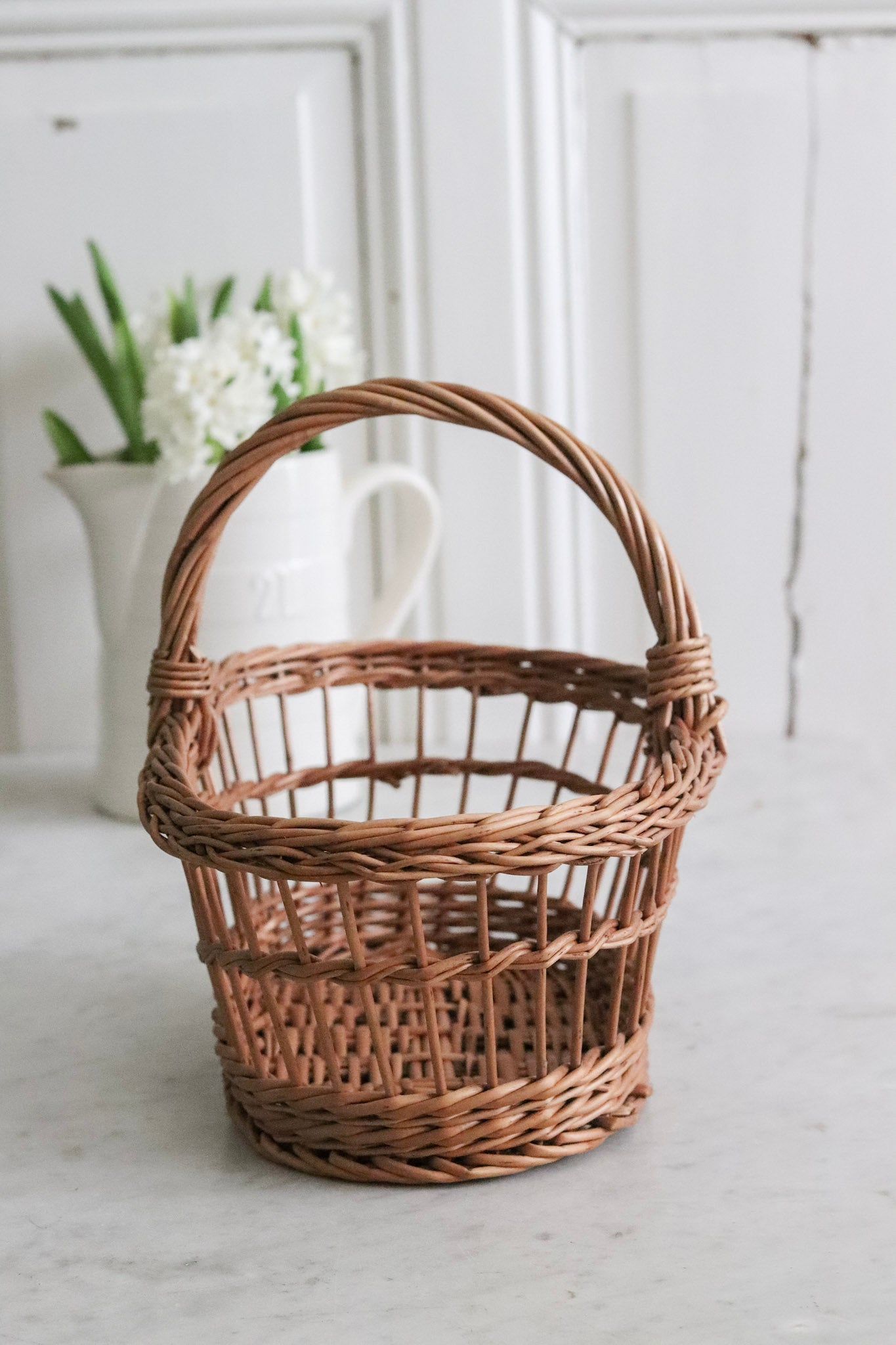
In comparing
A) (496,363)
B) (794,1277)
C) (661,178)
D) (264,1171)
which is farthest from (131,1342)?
(661,178)

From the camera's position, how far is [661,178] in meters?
1.00

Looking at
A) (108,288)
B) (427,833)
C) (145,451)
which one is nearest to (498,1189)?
(427,833)

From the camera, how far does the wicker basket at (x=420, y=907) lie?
436 millimetres

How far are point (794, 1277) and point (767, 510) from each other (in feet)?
2.31

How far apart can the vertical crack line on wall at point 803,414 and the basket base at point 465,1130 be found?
624 mm

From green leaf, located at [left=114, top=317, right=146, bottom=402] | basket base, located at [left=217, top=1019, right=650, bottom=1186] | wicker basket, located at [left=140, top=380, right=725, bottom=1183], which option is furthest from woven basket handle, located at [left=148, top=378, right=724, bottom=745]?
green leaf, located at [left=114, top=317, right=146, bottom=402]

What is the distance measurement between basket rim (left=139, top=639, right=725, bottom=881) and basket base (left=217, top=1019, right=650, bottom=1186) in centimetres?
9

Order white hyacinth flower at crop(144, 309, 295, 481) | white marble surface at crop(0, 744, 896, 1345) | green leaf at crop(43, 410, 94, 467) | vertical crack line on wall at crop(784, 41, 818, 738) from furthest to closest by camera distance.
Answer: vertical crack line on wall at crop(784, 41, 818, 738) < green leaf at crop(43, 410, 94, 467) < white hyacinth flower at crop(144, 309, 295, 481) < white marble surface at crop(0, 744, 896, 1345)

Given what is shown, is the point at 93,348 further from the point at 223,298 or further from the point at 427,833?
the point at 427,833

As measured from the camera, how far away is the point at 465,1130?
1.56 ft

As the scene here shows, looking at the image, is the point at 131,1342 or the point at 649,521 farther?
the point at 649,521

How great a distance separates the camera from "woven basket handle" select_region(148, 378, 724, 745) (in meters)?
0.51

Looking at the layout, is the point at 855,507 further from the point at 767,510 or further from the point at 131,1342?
the point at 131,1342

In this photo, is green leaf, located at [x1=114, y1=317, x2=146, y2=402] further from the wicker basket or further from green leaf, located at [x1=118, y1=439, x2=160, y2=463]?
the wicker basket
